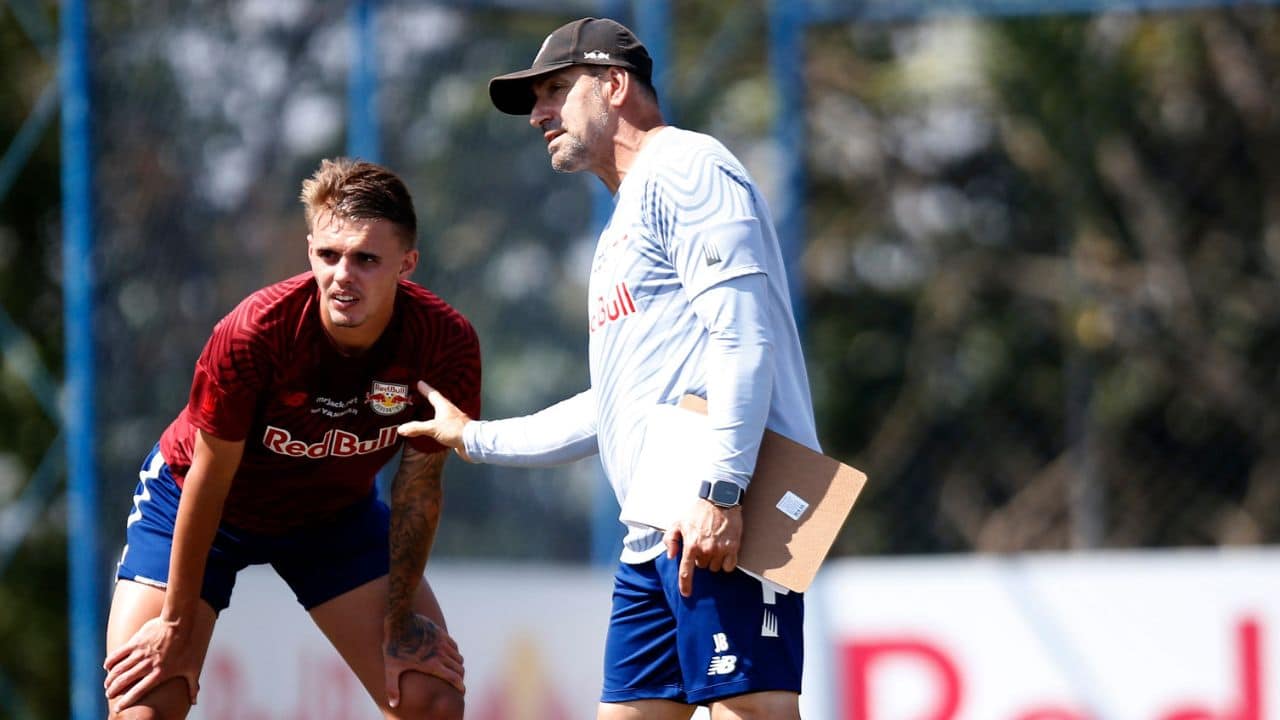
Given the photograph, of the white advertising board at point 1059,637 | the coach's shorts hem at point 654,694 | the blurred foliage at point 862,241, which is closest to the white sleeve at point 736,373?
the coach's shorts hem at point 654,694

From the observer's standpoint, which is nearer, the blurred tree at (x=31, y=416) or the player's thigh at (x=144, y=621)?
the player's thigh at (x=144, y=621)

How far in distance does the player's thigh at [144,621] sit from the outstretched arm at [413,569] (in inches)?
18.5

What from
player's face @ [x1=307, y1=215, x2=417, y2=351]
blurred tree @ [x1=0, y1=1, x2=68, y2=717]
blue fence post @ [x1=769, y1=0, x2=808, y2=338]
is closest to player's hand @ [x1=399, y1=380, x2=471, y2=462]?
player's face @ [x1=307, y1=215, x2=417, y2=351]

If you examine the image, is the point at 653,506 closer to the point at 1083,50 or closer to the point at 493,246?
the point at 493,246

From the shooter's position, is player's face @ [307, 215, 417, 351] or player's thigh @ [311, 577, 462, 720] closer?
player's face @ [307, 215, 417, 351]

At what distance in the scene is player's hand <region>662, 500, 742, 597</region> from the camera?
12.1ft

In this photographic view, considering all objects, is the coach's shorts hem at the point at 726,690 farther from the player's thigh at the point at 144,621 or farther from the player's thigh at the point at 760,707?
the player's thigh at the point at 144,621

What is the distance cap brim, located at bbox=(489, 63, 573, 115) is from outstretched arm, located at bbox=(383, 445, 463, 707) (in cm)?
94

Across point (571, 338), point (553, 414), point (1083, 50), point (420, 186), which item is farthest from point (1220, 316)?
point (553, 414)

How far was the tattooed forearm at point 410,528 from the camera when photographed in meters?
4.57

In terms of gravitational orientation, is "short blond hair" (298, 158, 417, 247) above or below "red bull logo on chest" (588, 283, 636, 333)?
above

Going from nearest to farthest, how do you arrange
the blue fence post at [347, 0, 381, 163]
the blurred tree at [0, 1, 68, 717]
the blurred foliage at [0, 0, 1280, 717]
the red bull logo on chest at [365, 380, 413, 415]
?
the red bull logo on chest at [365, 380, 413, 415] < the blurred foliage at [0, 0, 1280, 717] < the blue fence post at [347, 0, 381, 163] < the blurred tree at [0, 1, 68, 717]

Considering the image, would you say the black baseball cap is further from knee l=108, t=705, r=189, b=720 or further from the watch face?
knee l=108, t=705, r=189, b=720

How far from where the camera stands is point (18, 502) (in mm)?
10734
